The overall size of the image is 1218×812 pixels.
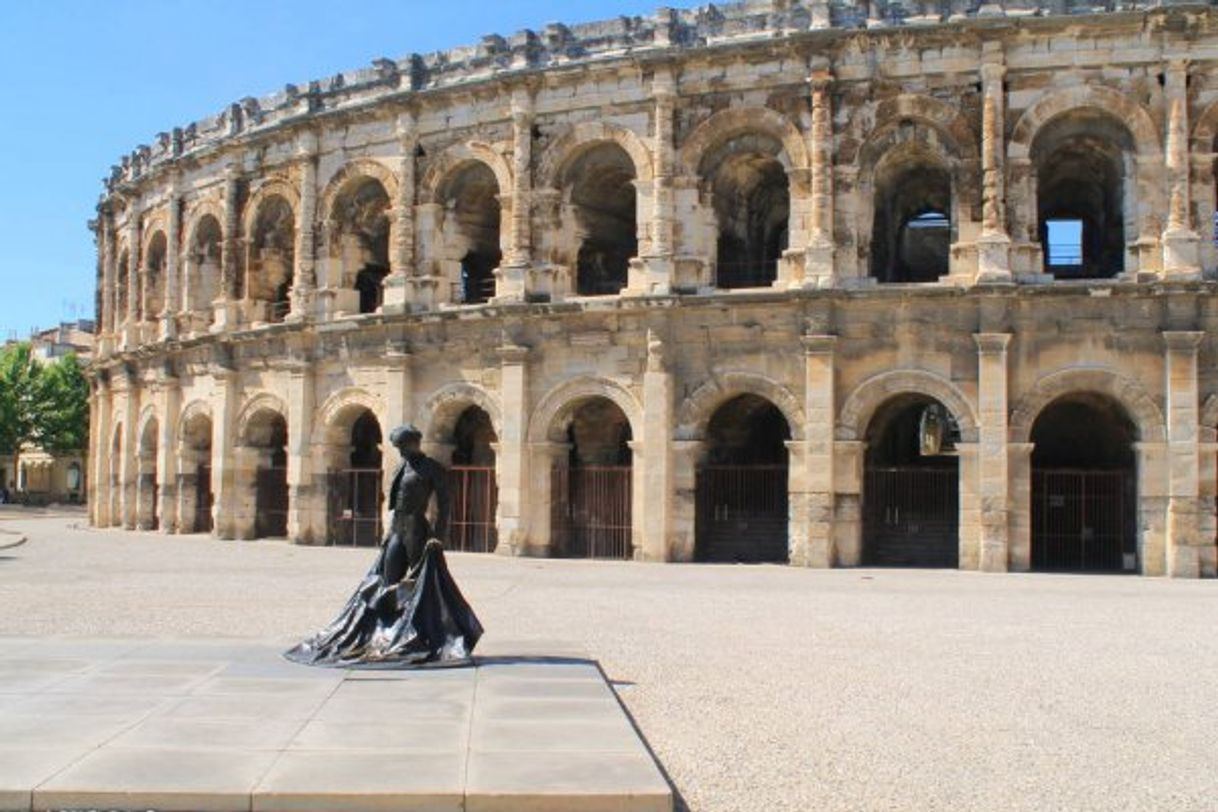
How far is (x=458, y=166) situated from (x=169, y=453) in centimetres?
1037

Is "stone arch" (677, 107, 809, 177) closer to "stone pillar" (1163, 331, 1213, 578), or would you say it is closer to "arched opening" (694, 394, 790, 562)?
"arched opening" (694, 394, 790, 562)

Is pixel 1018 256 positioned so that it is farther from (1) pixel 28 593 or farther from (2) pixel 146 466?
(2) pixel 146 466

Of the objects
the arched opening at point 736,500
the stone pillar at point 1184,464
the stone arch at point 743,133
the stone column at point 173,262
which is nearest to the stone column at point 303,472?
the stone column at point 173,262

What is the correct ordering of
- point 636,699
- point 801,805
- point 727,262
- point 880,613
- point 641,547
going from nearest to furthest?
point 801,805
point 636,699
point 880,613
point 641,547
point 727,262

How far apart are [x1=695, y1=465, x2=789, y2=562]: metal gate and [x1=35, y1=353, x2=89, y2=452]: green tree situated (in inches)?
1404

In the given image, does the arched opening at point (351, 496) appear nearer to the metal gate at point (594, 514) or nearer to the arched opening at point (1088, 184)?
the metal gate at point (594, 514)

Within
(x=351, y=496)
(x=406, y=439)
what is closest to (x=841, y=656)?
(x=406, y=439)

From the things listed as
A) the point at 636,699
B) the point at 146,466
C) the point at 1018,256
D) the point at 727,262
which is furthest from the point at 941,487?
the point at 146,466

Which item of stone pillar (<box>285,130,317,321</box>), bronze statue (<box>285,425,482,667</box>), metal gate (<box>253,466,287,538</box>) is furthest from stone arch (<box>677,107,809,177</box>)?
bronze statue (<box>285,425,482,667</box>)

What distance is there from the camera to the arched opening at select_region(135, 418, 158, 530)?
2875cm

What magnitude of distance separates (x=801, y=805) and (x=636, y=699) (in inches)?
98.0

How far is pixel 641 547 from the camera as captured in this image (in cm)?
1986

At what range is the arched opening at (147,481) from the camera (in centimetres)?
2875

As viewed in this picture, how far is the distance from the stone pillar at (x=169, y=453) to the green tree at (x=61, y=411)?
23.5m
